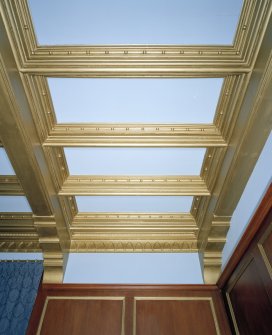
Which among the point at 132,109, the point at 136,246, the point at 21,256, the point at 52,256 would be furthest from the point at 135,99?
the point at 21,256

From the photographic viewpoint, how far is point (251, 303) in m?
2.43

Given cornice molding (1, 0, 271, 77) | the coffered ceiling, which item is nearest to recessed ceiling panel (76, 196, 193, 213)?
the coffered ceiling

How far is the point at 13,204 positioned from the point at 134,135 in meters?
1.85

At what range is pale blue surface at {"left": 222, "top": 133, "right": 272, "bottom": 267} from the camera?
211 cm

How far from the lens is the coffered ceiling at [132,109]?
5.25 ft

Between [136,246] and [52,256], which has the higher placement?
[136,246]

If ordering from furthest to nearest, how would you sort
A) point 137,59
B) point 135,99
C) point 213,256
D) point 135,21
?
point 213,256 < point 135,99 < point 137,59 < point 135,21

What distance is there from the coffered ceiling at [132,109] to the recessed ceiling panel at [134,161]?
0.01 metres

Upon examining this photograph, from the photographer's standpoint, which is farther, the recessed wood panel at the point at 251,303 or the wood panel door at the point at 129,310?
the wood panel door at the point at 129,310

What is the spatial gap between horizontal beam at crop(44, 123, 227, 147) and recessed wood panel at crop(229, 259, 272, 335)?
124 cm

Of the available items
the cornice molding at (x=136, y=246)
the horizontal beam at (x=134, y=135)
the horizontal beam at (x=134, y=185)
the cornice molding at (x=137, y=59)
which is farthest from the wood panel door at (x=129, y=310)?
the cornice molding at (x=137, y=59)

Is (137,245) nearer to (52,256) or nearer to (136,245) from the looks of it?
(136,245)

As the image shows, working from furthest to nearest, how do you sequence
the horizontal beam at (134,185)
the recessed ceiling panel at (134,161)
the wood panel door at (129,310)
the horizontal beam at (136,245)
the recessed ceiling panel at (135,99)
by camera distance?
the horizontal beam at (136,245) < the wood panel door at (129,310) < the horizontal beam at (134,185) < the recessed ceiling panel at (134,161) < the recessed ceiling panel at (135,99)

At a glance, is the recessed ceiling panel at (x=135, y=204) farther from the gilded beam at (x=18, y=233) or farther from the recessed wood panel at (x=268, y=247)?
the recessed wood panel at (x=268, y=247)
